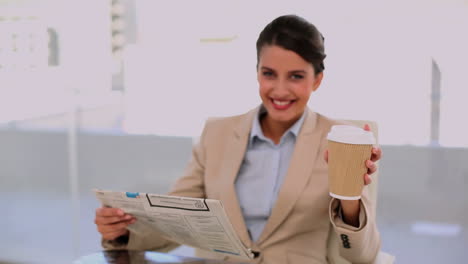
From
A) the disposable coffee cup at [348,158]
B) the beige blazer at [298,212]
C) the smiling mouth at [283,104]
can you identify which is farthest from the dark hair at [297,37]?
the disposable coffee cup at [348,158]

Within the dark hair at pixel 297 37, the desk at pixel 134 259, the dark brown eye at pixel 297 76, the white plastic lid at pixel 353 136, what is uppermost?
the dark hair at pixel 297 37

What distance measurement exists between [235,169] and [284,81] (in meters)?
0.35

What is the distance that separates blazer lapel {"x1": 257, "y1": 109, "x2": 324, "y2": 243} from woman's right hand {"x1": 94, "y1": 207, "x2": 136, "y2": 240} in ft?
1.45

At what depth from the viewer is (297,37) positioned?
1701 millimetres

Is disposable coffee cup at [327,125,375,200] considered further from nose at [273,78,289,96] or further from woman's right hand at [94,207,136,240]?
woman's right hand at [94,207,136,240]

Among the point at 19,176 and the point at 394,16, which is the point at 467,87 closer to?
the point at 394,16

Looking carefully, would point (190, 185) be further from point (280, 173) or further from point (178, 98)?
→ point (178, 98)

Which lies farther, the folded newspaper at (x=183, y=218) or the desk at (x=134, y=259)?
the desk at (x=134, y=259)

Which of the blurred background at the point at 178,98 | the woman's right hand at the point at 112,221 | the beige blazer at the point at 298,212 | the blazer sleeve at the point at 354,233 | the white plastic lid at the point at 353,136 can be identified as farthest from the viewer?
the blurred background at the point at 178,98

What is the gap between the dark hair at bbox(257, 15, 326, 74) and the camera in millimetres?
1703

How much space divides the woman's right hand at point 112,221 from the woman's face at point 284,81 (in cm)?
60

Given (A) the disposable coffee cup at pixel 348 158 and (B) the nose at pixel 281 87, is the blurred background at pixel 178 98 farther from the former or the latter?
(A) the disposable coffee cup at pixel 348 158

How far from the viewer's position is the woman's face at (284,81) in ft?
5.64

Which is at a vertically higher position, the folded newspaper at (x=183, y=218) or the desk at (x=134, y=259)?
the folded newspaper at (x=183, y=218)
